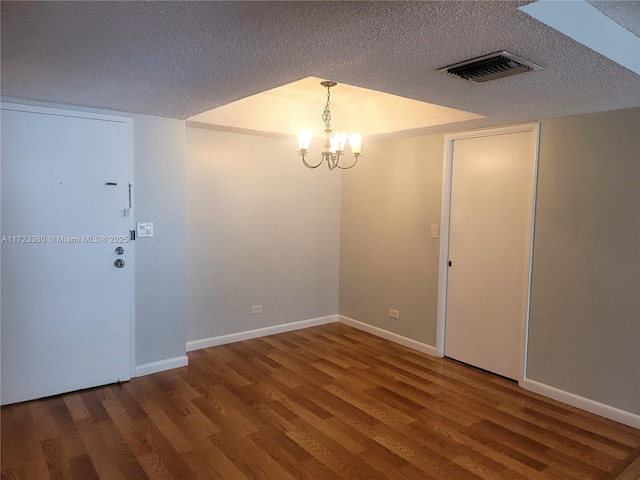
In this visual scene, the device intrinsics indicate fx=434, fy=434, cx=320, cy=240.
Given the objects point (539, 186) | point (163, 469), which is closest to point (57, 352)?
point (163, 469)

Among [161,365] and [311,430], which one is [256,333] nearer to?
[161,365]

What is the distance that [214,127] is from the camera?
13.1 feet

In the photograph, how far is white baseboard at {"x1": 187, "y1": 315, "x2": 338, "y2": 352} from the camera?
4223 mm

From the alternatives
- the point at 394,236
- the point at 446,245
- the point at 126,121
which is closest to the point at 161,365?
the point at 126,121

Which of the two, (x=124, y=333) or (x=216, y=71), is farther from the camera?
(x=124, y=333)

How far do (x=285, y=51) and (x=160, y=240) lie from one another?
223 centimetres

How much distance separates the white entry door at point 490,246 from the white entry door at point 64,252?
2.81 m

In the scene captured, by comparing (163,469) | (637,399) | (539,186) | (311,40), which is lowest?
(163,469)

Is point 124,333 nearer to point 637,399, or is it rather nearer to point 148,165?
point 148,165

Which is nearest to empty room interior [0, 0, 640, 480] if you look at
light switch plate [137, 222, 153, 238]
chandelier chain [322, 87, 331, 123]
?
light switch plate [137, 222, 153, 238]

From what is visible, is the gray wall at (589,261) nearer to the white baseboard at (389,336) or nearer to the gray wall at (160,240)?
the white baseboard at (389,336)

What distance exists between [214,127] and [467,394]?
3.14 m

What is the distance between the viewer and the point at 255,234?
4.49 metres

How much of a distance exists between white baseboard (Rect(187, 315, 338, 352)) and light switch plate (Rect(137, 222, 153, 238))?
1209 millimetres
